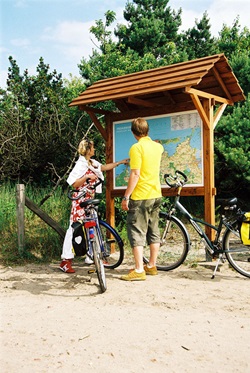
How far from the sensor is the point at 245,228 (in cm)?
583

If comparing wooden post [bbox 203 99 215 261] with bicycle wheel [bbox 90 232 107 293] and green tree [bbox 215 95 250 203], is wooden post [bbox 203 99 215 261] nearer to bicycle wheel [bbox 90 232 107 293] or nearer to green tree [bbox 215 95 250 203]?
bicycle wheel [bbox 90 232 107 293]

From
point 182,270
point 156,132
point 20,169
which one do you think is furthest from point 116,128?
point 20,169

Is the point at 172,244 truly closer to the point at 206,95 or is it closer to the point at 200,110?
the point at 200,110

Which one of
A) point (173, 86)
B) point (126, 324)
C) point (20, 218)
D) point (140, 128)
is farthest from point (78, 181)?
point (126, 324)

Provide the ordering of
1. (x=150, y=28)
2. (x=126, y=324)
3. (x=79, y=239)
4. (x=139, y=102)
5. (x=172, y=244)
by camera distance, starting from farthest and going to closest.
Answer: (x=150, y=28), (x=139, y=102), (x=172, y=244), (x=79, y=239), (x=126, y=324)

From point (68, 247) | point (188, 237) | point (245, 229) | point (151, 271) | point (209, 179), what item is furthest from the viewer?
point (209, 179)

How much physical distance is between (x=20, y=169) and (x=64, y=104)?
88.7 inches

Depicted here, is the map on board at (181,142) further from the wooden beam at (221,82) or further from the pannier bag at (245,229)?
the pannier bag at (245,229)

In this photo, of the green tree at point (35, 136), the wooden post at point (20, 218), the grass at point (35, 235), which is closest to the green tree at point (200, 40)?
the green tree at point (35, 136)

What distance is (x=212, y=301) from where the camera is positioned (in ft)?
16.2

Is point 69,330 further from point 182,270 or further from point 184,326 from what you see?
point 182,270

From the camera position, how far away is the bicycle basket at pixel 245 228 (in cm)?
580

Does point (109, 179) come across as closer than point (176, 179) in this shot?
No

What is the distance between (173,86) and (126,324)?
374cm
